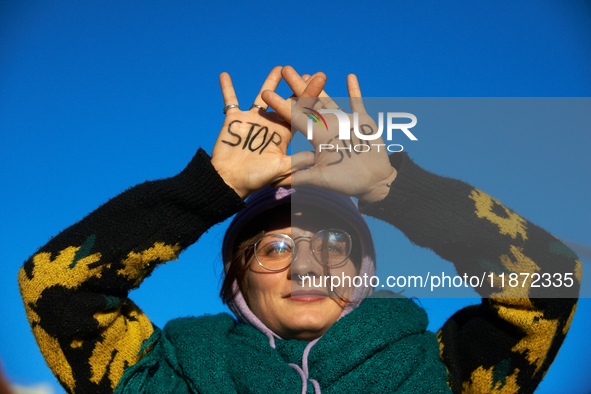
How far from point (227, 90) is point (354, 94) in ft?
1.66

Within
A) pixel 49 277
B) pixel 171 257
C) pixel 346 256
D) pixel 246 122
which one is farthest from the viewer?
pixel 346 256

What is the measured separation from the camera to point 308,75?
1.96m

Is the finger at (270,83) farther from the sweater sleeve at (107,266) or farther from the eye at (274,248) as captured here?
the eye at (274,248)

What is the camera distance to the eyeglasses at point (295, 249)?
1968 mm

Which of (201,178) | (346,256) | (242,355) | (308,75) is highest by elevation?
(308,75)

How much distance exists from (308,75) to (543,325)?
1209mm

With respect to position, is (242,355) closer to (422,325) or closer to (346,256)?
(346,256)

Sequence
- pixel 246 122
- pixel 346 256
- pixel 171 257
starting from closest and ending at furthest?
pixel 171 257, pixel 246 122, pixel 346 256

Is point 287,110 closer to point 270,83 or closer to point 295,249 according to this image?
point 270,83

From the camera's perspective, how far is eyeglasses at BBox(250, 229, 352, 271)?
6.46ft

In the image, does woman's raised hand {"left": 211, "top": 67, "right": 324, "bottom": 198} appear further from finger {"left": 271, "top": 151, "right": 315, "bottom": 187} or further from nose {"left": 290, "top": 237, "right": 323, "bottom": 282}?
nose {"left": 290, "top": 237, "right": 323, "bottom": 282}

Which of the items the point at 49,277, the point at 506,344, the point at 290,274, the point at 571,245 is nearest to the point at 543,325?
the point at 506,344

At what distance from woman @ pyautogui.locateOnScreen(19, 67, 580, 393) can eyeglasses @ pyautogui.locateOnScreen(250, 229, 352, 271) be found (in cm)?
6

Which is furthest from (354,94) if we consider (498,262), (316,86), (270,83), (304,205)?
(498,262)
